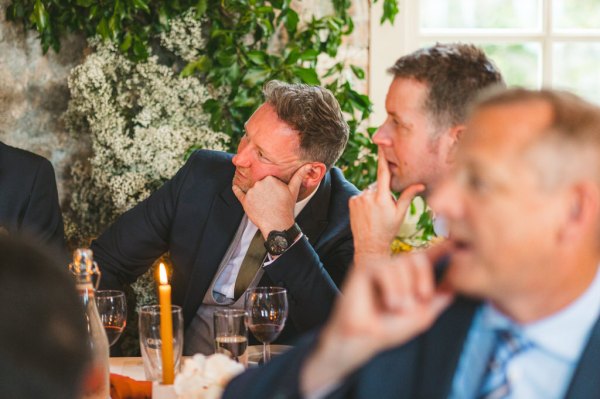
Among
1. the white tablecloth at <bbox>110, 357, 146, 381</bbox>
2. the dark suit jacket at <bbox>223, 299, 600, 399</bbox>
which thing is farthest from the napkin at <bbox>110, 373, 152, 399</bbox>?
the dark suit jacket at <bbox>223, 299, 600, 399</bbox>

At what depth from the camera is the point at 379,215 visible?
1.96m

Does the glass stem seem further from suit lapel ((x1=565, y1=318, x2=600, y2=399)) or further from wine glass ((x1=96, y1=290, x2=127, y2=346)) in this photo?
suit lapel ((x1=565, y1=318, x2=600, y2=399))

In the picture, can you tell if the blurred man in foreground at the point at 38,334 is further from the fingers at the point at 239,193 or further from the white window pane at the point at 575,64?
the white window pane at the point at 575,64

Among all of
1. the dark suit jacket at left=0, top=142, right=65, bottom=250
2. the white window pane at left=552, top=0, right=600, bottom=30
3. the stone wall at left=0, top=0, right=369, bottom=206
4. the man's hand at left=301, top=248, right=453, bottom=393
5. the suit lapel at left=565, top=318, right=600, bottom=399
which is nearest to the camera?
the man's hand at left=301, top=248, right=453, bottom=393

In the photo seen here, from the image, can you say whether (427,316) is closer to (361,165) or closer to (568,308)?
(568,308)

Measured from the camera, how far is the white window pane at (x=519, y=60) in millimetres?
3598

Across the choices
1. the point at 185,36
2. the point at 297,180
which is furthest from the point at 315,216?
the point at 185,36

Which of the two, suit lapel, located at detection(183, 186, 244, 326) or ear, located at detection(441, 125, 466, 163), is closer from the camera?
ear, located at detection(441, 125, 466, 163)

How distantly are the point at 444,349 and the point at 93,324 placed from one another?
69 cm

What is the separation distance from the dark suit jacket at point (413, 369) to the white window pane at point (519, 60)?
2.59 m

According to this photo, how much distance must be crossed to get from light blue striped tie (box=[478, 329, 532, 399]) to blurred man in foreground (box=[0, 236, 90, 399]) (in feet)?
2.12

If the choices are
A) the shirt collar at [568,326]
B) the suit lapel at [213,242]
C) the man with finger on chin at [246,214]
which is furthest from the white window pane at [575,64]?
the shirt collar at [568,326]

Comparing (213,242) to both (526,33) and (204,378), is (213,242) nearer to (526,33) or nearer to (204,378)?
(204,378)

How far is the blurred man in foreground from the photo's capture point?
2.07 ft
